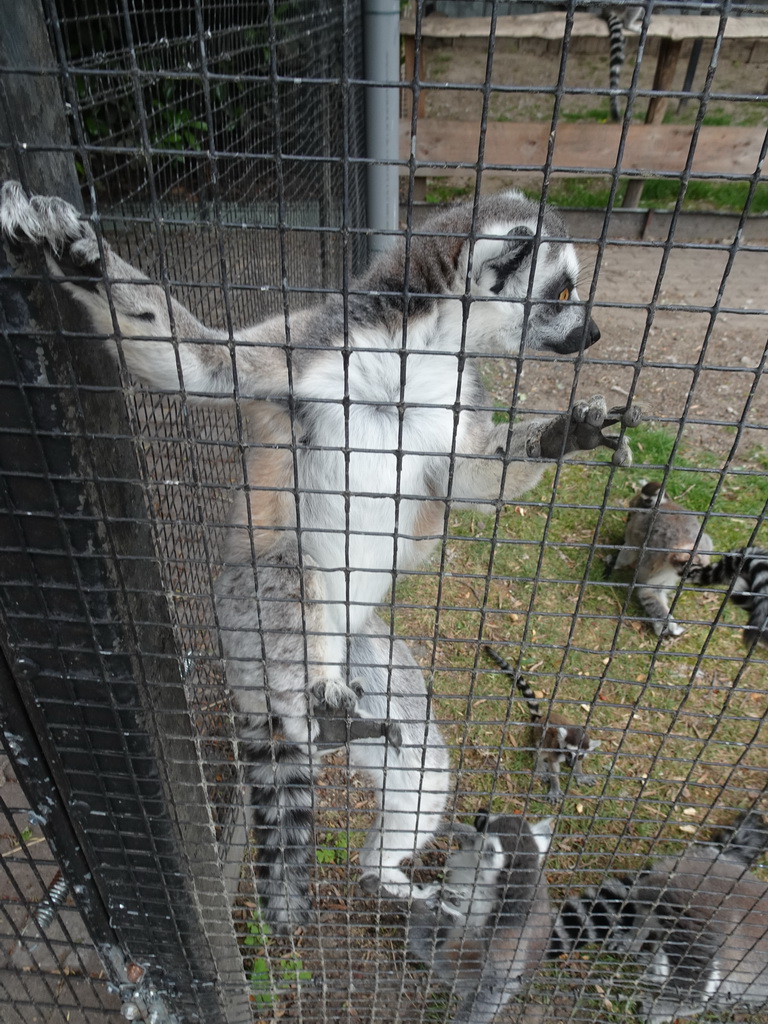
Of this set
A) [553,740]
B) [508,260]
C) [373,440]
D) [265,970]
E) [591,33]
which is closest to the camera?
[508,260]

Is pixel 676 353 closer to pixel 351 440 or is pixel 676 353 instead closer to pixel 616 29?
pixel 351 440

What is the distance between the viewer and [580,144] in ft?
26.1

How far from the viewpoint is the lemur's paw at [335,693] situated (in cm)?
204

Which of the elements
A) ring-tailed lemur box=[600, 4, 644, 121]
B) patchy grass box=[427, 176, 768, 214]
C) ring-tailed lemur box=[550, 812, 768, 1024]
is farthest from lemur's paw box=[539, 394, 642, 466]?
ring-tailed lemur box=[600, 4, 644, 121]

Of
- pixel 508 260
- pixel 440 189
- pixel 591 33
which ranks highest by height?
pixel 508 260

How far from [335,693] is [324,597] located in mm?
353

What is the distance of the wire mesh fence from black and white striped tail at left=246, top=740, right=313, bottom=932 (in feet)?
0.05

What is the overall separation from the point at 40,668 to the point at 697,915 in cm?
238

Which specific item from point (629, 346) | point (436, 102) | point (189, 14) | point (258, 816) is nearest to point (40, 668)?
point (258, 816)

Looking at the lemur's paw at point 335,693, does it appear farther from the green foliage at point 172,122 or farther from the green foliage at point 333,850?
the green foliage at point 172,122

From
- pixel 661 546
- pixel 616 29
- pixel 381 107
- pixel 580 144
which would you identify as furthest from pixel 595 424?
pixel 616 29

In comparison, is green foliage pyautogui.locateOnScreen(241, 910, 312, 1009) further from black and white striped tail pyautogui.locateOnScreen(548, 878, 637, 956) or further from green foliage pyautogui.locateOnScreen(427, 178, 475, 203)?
green foliage pyautogui.locateOnScreen(427, 178, 475, 203)

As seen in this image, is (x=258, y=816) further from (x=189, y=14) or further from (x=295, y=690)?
(x=189, y=14)

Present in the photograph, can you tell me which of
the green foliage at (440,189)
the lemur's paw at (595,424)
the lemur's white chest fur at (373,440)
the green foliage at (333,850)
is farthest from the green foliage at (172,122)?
the green foliage at (440,189)
